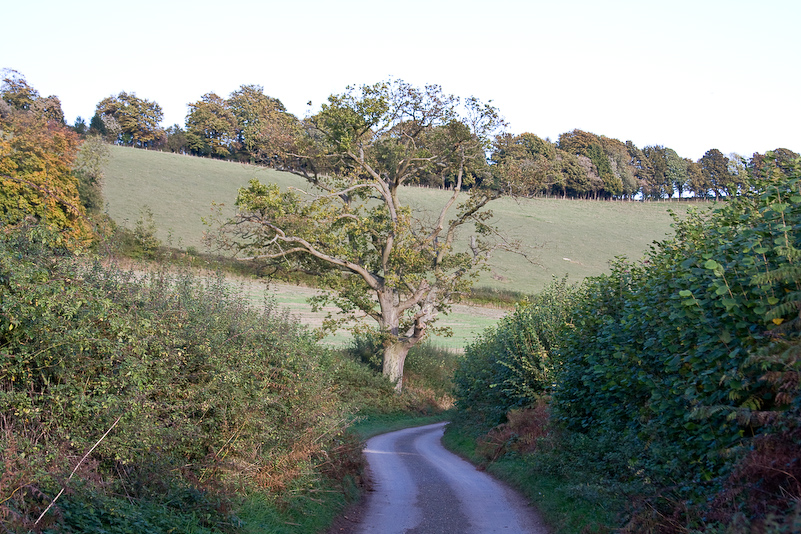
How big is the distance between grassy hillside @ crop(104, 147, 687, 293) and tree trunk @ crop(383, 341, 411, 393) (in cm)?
2387

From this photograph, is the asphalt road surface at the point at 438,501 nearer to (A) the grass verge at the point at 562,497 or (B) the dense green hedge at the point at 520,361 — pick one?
(A) the grass verge at the point at 562,497

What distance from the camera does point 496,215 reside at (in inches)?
3216

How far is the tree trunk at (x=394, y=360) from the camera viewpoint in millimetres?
33500

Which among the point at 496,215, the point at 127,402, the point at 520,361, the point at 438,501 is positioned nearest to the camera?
the point at 127,402

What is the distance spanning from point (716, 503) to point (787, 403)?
112 centimetres

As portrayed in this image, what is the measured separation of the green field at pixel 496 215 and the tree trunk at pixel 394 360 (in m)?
12.5

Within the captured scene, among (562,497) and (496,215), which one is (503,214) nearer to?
(496,215)

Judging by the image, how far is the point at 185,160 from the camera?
8744 cm

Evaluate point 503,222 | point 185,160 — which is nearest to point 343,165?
point 503,222

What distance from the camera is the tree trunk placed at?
110 ft

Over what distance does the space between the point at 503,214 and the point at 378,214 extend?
54.1 metres

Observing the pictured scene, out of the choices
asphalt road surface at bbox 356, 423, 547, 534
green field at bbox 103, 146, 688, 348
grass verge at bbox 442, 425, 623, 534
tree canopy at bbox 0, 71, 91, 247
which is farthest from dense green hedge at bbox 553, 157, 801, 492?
green field at bbox 103, 146, 688, 348

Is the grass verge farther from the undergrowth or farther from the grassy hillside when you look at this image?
the grassy hillside

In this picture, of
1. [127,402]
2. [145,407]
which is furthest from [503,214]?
[127,402]
